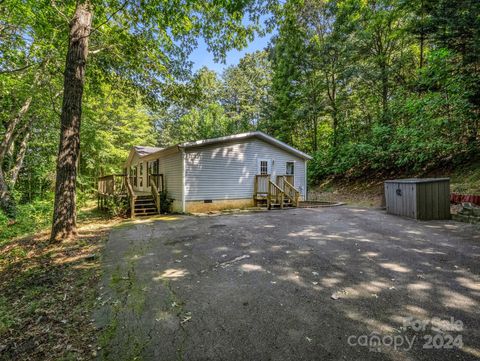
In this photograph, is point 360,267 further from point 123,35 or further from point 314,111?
point 314,111

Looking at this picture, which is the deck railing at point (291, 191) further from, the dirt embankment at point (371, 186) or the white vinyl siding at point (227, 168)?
the dirt embankment at point (371, 186)

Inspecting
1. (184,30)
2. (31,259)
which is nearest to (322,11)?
(184,30)

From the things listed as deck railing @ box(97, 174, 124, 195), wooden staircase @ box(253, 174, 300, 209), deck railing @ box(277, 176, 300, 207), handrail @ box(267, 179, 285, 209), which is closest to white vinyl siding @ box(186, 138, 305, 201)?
wooden staircase @ box(253, 174, 300, 209)

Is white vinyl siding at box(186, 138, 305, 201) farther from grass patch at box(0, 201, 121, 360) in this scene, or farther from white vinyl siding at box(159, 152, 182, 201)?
grass patch at box(0, 201, 121, 360)

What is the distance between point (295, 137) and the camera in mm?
23234

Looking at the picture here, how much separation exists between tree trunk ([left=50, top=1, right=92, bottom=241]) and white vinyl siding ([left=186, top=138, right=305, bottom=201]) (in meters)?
4.68

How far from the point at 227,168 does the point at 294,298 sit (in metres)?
8.58

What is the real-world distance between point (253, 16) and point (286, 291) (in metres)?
6.34

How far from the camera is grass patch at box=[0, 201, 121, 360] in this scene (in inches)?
87.0

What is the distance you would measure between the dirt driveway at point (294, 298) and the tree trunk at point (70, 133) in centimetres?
129

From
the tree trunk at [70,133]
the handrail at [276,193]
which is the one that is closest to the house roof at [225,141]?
the handrail at [276,193]

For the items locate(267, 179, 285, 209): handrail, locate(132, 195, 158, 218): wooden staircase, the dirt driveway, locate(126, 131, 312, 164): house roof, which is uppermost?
locate(126, 131, 312, 164): house roof

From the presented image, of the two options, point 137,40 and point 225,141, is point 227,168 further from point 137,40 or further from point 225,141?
point 137,40

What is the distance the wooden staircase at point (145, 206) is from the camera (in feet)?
33.0
